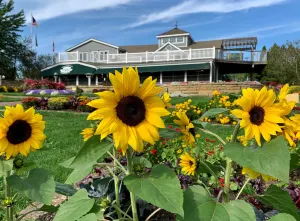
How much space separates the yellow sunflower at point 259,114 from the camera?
50.7 inches

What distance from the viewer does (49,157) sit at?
568 centimetres

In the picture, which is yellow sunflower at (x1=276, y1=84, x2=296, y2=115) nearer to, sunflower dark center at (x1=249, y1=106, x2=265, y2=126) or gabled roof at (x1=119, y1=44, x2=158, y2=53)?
sunflower dark center at (x1=249, y1=106, x2=265, y2=126)

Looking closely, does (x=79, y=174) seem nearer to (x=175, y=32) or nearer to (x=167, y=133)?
(x=167, y=133)

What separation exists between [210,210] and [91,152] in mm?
498

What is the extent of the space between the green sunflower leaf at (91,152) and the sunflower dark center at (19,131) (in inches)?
23.1

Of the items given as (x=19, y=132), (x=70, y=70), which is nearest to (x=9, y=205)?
(x=19, y=132)

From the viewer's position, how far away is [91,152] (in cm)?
127

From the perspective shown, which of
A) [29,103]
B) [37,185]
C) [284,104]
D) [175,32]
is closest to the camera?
[284,104]

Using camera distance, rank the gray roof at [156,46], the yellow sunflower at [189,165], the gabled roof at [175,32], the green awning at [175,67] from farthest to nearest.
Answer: the gray roof at [156,46] → the gabled roof at [175,32] → the green awning at [175,67] → the yellow sunflower at [189,165]

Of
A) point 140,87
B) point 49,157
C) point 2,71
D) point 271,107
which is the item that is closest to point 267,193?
point 271,107

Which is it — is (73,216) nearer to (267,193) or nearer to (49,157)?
(267,193)

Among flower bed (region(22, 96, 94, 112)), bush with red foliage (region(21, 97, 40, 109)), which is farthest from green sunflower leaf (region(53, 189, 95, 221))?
bush with red foliage (region(21, 97, 40, 109))

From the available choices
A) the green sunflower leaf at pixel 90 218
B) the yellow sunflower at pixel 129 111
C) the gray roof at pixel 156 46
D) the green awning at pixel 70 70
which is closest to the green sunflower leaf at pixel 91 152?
the yellow sunflower at pixel 129 111

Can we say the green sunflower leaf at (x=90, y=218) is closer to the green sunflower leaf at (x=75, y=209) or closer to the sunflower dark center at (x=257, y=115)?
the green sunflower leaf at (x=75, y=209)
